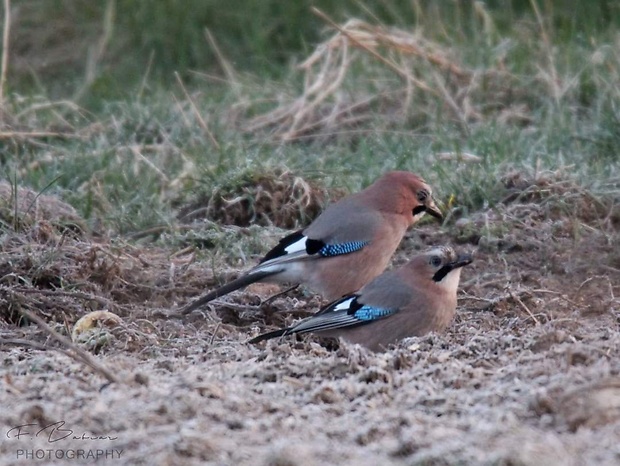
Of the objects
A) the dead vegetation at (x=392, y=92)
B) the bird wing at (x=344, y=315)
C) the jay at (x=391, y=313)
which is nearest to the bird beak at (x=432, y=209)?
the jay at (x=391, y=313)

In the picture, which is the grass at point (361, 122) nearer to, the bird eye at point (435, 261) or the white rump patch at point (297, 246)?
the white rump patch at point (297, 246)

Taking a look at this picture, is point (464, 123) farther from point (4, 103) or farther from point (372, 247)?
point (4, 103)

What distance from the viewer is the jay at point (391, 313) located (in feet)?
18.8

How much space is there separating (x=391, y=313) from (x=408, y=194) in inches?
43.3

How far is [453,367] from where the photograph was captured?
469cm

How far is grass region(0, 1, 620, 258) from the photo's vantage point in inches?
301

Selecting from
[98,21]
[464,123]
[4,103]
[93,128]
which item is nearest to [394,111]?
[464,123]

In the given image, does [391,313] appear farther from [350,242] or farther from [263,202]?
[263,202]

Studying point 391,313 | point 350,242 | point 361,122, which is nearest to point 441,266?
point 391,313

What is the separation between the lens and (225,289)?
241 inches

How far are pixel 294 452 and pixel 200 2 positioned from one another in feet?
30.7

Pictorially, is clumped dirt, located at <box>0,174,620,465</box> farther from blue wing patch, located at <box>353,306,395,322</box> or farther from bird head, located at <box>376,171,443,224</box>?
bird head, located at <box>376,171,443,224</box>

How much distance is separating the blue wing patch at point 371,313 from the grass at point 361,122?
157cm

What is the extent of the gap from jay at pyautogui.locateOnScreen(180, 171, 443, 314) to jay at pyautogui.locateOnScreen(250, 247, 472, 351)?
565 mm
